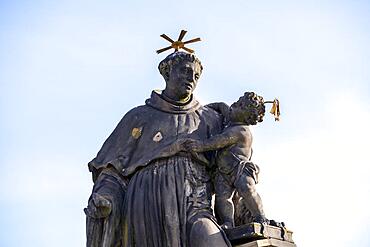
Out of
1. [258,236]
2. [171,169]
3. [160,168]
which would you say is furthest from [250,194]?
[160,168]

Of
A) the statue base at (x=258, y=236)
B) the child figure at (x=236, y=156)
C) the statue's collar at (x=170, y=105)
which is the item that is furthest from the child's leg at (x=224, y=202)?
the statue's collar at (x=170, y=105)

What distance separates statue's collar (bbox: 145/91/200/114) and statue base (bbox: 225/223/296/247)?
1.83 metres

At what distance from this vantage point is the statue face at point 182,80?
419 inches

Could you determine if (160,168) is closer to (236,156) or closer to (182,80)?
(236,156)

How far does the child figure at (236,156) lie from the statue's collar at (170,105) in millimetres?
572

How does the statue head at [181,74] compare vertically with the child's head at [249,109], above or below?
above

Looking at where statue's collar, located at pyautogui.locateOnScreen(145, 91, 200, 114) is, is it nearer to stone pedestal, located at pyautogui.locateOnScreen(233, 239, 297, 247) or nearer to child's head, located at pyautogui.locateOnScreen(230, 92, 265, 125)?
child's head, located at pyautogui.locateOnScreen(230, 92, 265, 125)

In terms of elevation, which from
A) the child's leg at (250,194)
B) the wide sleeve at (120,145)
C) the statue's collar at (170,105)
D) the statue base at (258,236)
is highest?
the statue's collar at (170,105)

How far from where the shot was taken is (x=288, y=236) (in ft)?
31.6

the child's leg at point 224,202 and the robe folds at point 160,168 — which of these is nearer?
the robe folds at point 160,168

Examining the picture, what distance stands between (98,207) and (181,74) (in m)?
2.01

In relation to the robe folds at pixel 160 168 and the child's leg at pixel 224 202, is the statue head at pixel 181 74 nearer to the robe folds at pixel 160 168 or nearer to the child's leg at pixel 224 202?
the robe folds at pixel 160 168

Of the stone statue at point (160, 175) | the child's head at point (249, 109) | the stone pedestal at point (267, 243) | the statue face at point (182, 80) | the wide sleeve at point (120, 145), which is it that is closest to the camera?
the stone pedestal at point (267, 243)

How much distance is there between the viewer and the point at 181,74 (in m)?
10.7
